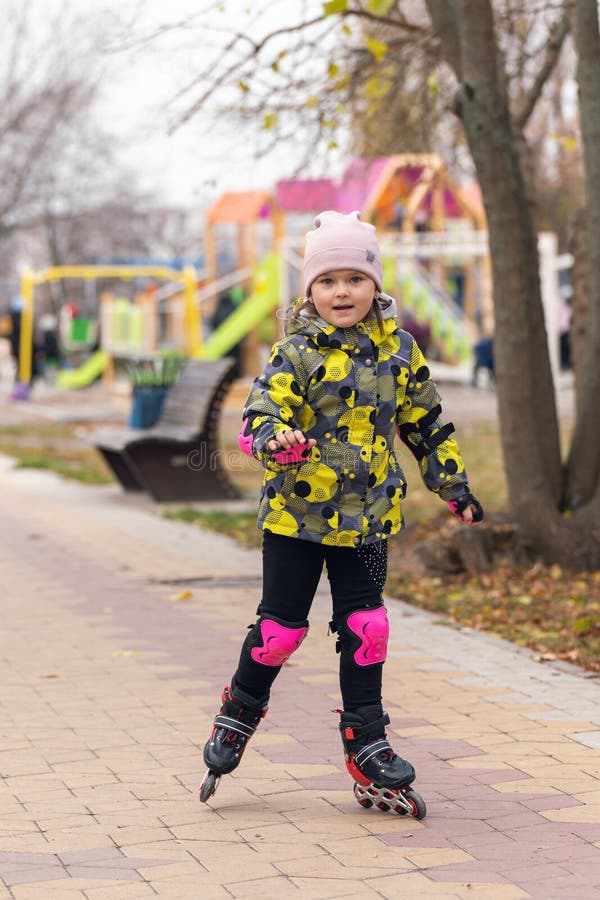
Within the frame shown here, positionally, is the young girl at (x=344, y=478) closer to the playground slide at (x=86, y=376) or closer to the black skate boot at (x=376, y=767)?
the black skate boot at (x=376, y=767)

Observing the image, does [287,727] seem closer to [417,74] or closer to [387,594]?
[387,594]

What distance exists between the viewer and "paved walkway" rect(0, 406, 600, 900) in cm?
372

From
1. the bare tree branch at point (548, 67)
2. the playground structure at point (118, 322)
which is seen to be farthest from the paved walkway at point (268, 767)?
the playground structure at point (118, 322)

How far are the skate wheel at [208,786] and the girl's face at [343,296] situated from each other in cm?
128

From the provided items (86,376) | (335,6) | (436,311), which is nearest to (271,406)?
(335,6)

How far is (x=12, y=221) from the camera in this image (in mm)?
32312

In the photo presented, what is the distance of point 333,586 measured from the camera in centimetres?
429

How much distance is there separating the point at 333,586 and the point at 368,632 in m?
0.17

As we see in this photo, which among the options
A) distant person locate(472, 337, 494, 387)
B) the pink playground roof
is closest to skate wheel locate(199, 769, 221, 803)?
the pink playground roof

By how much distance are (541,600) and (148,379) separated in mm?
6460

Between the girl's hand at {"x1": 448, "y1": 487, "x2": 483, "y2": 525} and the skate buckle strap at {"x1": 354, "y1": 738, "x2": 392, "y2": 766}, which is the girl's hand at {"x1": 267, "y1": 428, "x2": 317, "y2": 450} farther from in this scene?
the skate buckle strap at {"x1": 354, "y1": 738, "x2": 392, "y2": 766}

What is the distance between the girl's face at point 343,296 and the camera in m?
4.16

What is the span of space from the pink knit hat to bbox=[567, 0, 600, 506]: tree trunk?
13.1 feet

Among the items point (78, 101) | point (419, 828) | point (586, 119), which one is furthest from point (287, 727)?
point (78, 101)
